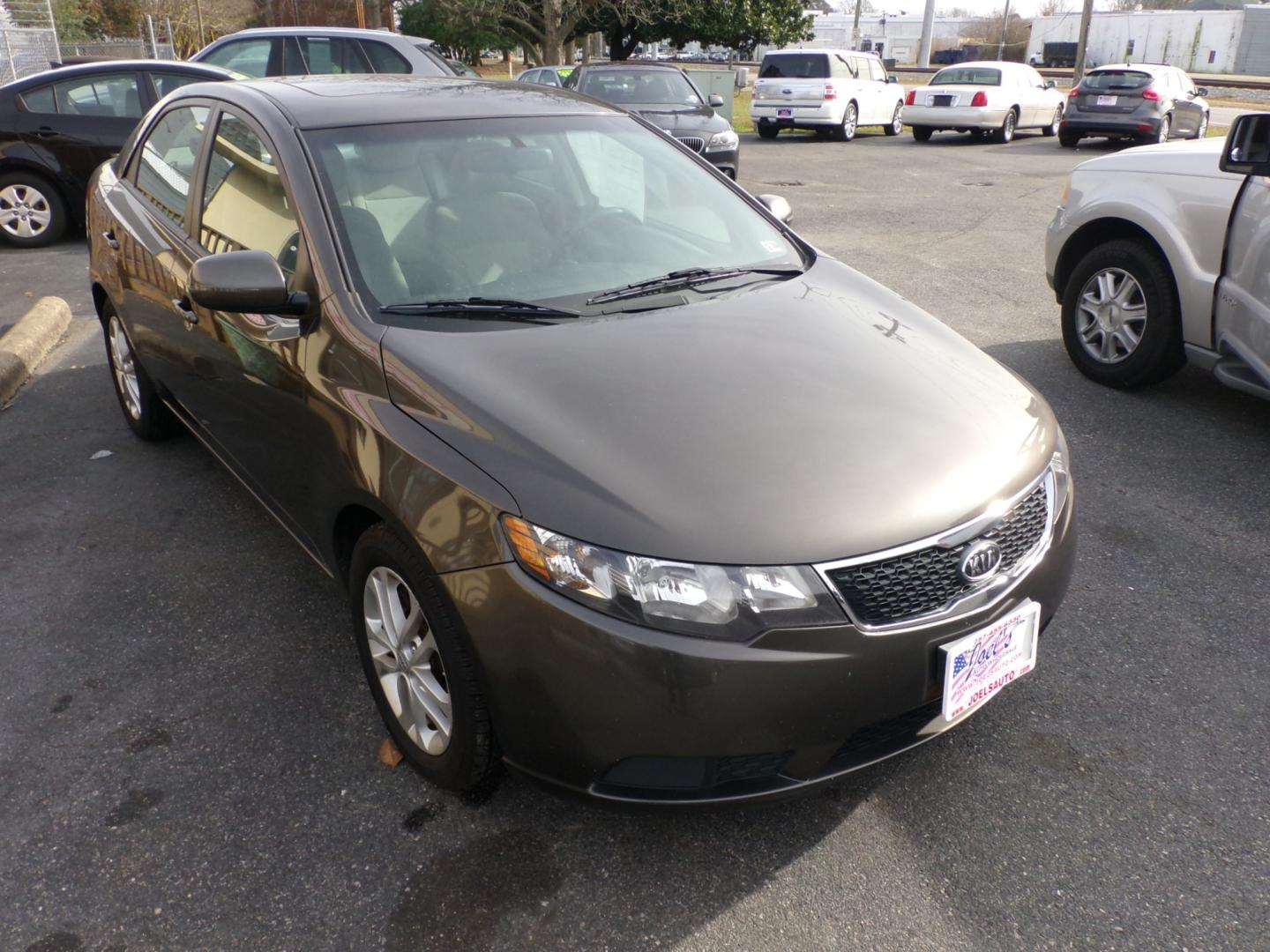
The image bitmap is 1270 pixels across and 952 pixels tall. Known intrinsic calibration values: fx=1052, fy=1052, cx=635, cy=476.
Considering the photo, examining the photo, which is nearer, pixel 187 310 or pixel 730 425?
pixel 730 425

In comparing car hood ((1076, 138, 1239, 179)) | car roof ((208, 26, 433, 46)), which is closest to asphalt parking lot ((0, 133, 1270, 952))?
car hood ((1076, 138, 1239, 179))

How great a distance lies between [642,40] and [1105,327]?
94.9 feet

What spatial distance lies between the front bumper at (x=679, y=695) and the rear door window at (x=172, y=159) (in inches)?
93.4

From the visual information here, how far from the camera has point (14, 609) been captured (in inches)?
137

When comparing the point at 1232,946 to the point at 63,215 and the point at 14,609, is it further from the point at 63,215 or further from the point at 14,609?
the point at 63,215

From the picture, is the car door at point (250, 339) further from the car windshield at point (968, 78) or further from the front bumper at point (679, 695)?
the car windshield at point (968, 78)

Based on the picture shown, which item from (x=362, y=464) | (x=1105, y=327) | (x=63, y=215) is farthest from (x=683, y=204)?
(x=63, y=215)

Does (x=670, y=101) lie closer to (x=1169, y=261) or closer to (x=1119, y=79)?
(x=1169, y=261)

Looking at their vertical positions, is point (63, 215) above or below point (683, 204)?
below

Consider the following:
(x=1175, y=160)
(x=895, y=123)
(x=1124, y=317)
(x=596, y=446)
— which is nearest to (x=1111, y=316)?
(x=1124, y=317)

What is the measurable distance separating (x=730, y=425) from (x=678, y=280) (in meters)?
0.89

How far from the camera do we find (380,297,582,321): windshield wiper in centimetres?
278

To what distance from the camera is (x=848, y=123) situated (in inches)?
804

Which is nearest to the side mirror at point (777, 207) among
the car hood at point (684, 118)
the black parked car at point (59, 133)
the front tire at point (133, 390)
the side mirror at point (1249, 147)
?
the side mirror at point (1249, 147)
